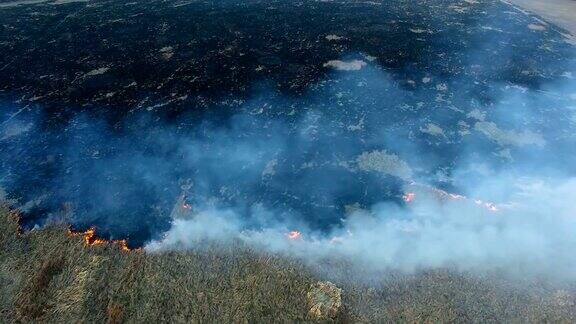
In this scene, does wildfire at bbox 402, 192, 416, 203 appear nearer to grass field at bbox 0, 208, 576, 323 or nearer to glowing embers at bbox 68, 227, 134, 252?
grass field at bbox 0, 208, 576, 323

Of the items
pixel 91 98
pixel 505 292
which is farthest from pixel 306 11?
pixel 505 292

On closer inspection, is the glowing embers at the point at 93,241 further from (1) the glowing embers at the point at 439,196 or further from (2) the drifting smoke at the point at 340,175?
(1) the glowing embers at the point at 439,196

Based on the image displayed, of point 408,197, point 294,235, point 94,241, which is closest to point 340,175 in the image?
point 408,197

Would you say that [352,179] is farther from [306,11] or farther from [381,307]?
[306,11]

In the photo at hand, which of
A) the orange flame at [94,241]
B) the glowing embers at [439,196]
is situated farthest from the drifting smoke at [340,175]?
the orange flame at [94,241]

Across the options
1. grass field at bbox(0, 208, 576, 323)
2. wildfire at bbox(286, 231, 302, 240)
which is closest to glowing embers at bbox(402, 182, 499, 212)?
grass field at bbox(0, 208, 576, 323)

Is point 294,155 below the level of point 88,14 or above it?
below

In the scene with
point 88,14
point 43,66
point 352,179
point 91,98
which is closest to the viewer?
point 352,179
